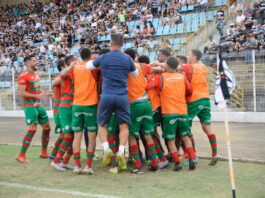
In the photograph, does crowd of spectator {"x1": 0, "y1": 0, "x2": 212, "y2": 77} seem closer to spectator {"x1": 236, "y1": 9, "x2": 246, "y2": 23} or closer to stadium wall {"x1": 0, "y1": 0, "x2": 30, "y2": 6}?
stadium wall {"x1": 0, "y1": 0, "x2": 30, "y2": 6}

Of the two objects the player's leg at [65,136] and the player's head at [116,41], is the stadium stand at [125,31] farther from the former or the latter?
the player's head at [116,41]

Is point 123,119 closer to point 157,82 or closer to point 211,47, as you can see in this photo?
point 157,82

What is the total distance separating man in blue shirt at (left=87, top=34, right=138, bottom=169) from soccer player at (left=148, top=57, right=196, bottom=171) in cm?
70

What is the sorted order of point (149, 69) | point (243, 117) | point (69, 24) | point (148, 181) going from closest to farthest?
point (148, 181), point (149, 69), point (243, 117), point (69, 24)

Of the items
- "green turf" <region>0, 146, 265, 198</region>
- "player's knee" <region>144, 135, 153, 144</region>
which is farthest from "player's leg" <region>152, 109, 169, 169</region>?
"player's knee" <region>144, 135, 153, 144</region>

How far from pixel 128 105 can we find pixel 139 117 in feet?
1.31

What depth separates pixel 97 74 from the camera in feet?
27.0

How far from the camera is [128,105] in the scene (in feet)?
25.9

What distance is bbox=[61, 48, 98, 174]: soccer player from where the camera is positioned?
8.10 meters

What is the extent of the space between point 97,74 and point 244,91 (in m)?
9.65

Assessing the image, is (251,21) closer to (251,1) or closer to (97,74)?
(251,1)

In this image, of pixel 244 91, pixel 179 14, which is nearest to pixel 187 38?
pixel 179 14

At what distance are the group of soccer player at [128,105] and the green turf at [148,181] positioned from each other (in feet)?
0.86

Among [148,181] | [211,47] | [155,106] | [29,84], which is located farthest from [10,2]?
[148,181]
